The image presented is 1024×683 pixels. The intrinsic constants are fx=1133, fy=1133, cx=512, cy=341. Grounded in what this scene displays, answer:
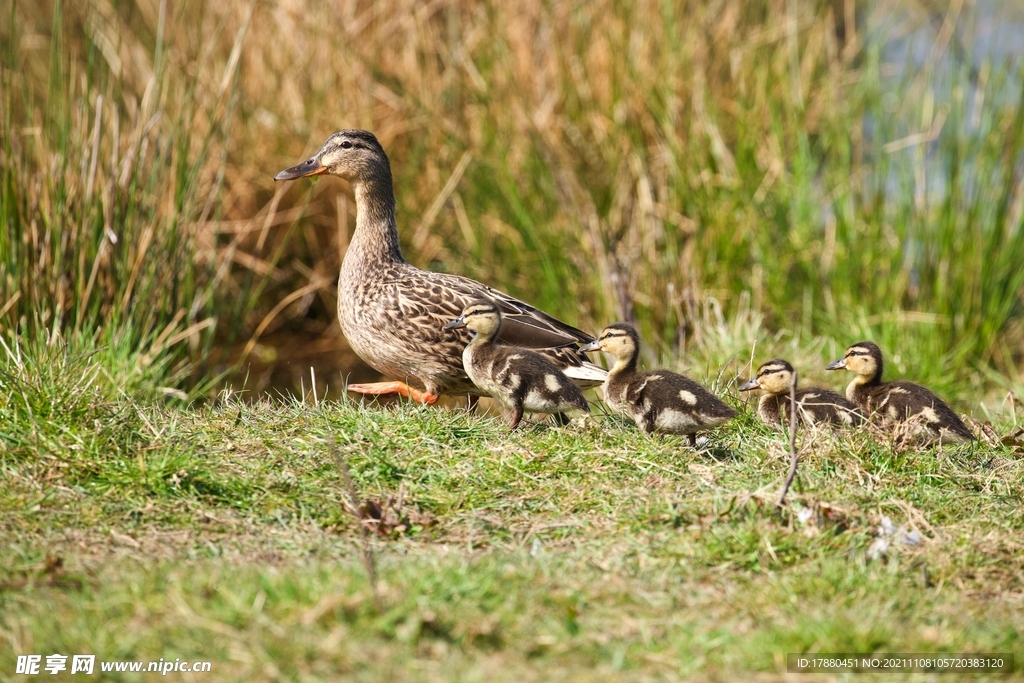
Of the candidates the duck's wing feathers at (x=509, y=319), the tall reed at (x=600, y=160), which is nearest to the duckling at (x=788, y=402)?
the duck's wing feathers at (x=509, y=319)

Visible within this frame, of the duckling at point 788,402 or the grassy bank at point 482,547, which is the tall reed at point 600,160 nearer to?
the duckling at point 788,402

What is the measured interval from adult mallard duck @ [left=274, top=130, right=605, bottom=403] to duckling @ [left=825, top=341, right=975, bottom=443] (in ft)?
4.36

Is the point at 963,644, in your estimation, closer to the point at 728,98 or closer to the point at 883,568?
the point at 883,568

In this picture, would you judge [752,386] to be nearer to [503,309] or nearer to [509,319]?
[509,319]

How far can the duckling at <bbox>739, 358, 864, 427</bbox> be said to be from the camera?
536cm

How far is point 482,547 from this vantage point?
14.0ft

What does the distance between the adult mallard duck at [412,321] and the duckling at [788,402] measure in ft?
Result: 2.89

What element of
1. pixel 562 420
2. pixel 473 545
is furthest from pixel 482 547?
pixel 562 420

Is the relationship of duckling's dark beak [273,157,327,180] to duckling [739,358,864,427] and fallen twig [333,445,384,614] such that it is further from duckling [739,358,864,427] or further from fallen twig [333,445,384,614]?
duckling [739,358,864,427]

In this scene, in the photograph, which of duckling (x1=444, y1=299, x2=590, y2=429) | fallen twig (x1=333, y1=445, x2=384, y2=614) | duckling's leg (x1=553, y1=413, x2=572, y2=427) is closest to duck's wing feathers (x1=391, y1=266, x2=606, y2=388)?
duckling (x1=444, y1=299, x2=590, y2=429)

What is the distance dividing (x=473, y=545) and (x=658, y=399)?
3.93 ft

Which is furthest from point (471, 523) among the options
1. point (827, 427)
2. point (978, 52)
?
point (978, 52)

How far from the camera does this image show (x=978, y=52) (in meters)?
8.74

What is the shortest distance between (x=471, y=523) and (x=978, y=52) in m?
6.47
